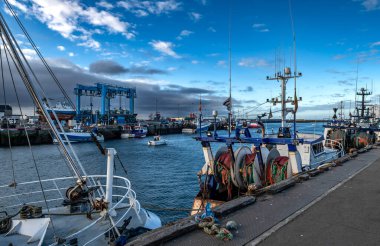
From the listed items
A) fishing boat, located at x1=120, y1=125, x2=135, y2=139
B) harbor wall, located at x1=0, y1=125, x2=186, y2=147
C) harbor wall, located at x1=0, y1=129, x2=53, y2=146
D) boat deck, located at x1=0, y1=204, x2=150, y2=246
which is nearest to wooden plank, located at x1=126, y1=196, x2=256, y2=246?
boat deck, located at x1=0, y1=204, x2=150, y2=246

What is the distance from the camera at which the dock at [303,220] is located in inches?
216

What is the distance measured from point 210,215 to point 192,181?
75.5 ft

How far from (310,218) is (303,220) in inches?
11.1

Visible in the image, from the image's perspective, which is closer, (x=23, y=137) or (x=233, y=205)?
(x=233, y=205)

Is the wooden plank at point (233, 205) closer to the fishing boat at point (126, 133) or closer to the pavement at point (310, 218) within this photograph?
the pavement at point (310, 218)

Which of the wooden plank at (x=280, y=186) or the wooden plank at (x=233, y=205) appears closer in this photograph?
the wooden plank at (x=233, y=205)

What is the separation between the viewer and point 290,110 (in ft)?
67.6

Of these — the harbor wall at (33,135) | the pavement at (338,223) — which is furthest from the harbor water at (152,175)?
the harbor wall at (33,135)

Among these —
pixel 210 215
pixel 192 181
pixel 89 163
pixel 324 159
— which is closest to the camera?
pixel 210 215

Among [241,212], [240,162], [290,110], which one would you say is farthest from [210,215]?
[290,110]

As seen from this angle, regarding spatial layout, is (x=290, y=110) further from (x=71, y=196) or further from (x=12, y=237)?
(x=12, y=237)

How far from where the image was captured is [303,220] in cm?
667

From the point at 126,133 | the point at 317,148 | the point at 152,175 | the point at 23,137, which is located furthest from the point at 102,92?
the point at 317,148

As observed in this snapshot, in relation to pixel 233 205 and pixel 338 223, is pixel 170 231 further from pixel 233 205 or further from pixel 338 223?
pixel 338 223
